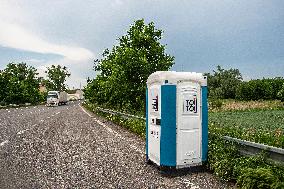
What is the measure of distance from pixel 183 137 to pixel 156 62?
15927 millimetres

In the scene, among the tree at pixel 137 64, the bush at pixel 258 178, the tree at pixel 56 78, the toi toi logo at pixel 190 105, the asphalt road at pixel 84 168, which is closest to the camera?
the bush at pixel 258 178

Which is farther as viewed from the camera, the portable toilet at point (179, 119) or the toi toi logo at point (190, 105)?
the toi toi logo at point (190, 105)

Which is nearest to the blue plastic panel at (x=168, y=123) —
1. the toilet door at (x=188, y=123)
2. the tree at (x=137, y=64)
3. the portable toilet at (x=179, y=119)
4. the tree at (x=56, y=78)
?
the portable toilet at (x=179, y=119)

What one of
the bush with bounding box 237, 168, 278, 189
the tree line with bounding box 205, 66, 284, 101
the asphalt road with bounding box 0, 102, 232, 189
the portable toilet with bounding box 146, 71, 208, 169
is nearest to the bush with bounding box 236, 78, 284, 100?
the tree line with bounding box 205, 66, 284, 101

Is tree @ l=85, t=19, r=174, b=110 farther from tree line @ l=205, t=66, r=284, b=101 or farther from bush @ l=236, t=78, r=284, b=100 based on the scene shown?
bush @ l=236, t=78, r=284, b=100

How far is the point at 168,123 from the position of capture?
7484 mm

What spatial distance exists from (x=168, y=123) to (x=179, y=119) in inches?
11.3

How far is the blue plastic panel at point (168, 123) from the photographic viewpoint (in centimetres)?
748

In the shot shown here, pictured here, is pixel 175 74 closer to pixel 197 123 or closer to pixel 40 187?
pixel 197 123

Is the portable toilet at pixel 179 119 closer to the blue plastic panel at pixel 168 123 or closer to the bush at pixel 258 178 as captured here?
the blue plastic panel at pixel 168 123

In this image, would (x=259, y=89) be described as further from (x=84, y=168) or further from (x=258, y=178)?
(x=258, y=178)

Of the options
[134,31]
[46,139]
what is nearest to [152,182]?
[46,139]

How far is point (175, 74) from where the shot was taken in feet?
24.8

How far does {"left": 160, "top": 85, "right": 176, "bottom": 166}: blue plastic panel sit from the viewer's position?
295 inches
